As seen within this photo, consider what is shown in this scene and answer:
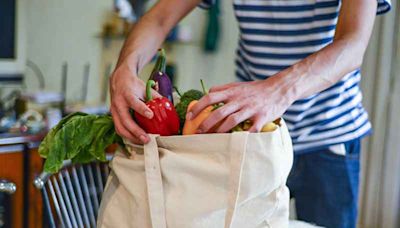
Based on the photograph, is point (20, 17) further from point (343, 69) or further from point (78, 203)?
point (343, 69)

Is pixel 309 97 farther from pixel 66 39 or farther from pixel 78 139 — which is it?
pixel 66 39

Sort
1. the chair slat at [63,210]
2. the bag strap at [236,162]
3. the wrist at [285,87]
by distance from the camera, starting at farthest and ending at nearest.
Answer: the chair slat at [63,210]
the wrist at [285,87]
the bag strap at [236,162]

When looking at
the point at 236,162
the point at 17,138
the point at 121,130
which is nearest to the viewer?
the point at 236,162

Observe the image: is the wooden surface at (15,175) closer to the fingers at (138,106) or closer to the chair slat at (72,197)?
the chair slat at (72,197)

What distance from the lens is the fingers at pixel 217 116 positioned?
0.72 metres

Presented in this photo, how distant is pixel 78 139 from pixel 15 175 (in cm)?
100

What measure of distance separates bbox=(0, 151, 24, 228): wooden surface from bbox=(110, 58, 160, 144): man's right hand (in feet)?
3.04

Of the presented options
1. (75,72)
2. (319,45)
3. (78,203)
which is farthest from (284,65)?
(75,72)

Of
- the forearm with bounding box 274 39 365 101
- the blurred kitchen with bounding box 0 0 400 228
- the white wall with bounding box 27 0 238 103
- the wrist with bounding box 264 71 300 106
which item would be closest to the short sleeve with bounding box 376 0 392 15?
the forearm with bounding box 274 39 365 101

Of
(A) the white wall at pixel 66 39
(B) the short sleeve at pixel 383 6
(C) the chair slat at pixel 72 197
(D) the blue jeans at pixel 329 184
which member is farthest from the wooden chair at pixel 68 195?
(A) the white wall at pixel 66 39

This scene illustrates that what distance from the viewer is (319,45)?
3.82 ft

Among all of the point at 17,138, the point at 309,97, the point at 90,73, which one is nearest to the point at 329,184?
the point at 309,97

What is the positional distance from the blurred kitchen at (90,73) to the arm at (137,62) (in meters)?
0.76

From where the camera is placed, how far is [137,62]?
40.3 inches
